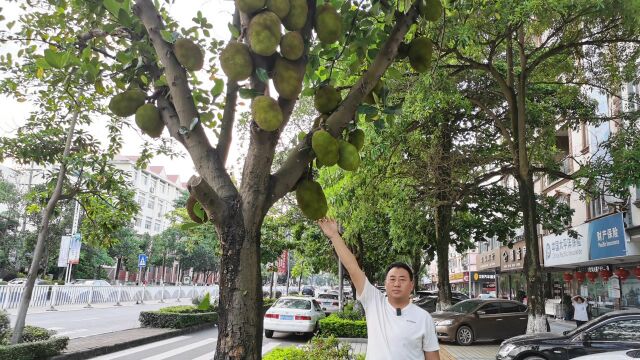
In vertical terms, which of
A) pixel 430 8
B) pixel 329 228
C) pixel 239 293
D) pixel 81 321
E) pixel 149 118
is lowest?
pixel 81 321

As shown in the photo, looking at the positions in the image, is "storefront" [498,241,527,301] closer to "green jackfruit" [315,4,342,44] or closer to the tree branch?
the tree branch

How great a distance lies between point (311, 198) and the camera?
8.11ft

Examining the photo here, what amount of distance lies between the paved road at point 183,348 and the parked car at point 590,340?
492 centimetres

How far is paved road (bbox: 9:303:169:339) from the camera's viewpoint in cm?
A: 1472

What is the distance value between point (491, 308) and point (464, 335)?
1361 mm

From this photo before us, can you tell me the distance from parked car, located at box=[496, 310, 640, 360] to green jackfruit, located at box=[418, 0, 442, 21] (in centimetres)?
748

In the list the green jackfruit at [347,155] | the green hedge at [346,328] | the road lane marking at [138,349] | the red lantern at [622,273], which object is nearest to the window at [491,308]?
the green hedge at [346,328]

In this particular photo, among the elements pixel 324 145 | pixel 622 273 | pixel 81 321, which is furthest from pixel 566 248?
pixel 324 145

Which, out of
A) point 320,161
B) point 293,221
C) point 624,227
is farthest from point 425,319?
point 293,221

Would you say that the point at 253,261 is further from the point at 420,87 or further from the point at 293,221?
the point at 293,221

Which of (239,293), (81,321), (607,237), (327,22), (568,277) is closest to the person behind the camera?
(239,293)

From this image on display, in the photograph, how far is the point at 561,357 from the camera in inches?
333

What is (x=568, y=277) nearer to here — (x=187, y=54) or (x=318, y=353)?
(x=318, y=353)

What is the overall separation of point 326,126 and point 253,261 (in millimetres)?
785
